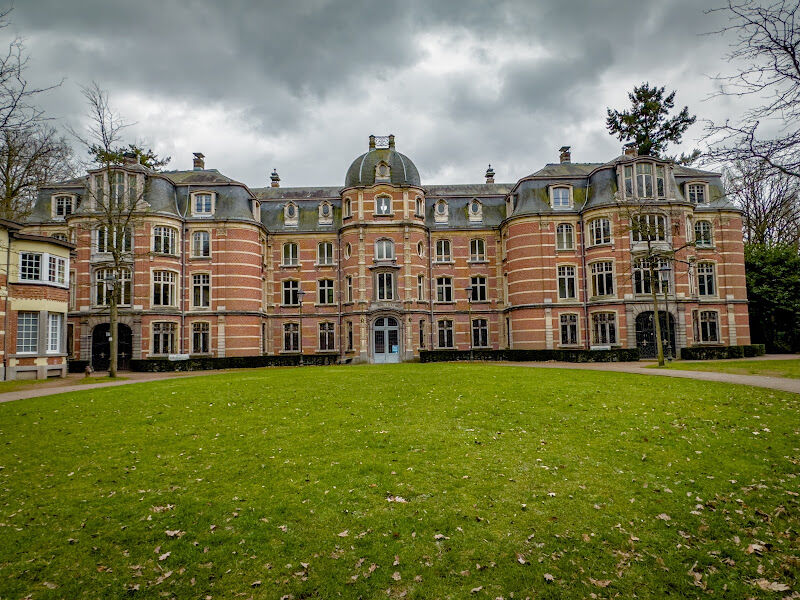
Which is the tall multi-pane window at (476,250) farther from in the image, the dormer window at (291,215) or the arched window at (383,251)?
the dormer window at (291,215)

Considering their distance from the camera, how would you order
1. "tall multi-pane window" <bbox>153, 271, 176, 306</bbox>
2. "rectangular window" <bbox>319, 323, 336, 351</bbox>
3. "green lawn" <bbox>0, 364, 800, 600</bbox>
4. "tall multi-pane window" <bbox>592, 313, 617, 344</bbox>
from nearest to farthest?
1. "green lawn" <bbox>0, 364, 800, 600</bbox>
2. "tall multi-pane window" <bbox>592, 313, 617, 344</bbox>
3. "tall multi-pane window" <bbox>153, 271, 176, 306</bbox>
4. "rectangular window" <bbox>319, 323, 336, 351</bbox>

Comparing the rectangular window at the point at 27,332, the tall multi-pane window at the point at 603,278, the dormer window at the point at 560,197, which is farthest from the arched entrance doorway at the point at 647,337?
the rectangular window at the point at 27,332

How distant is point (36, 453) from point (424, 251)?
28213mm

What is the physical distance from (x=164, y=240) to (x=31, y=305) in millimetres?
9626

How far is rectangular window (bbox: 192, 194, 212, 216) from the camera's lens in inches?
1299

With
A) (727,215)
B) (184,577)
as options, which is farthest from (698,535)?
(727,215)

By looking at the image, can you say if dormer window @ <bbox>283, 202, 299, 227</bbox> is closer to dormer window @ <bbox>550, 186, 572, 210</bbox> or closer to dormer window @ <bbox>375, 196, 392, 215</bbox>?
dormer window @ <bbox>375, 196, 392, 215</bbox>

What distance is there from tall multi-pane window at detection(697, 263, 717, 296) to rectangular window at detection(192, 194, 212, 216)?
3384 centimetres

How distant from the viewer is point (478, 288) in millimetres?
36406

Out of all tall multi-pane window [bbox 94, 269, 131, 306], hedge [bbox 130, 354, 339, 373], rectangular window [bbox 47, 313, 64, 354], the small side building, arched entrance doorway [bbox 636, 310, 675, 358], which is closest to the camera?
the small side building

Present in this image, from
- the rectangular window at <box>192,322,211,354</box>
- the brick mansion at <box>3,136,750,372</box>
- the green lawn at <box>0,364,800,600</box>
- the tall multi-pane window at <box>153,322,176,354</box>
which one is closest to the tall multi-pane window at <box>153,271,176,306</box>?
the brick mansion at <box>3,136,750,372</box>

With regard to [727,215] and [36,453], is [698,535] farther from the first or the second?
[727,215]

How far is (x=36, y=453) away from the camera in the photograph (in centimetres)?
927

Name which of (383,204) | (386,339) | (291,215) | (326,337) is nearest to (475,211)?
(383,204)
